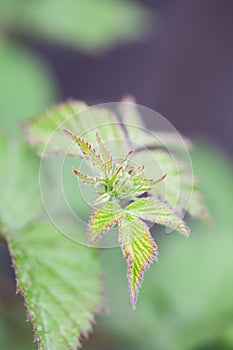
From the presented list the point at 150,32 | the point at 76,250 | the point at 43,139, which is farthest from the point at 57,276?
the point at 150,32

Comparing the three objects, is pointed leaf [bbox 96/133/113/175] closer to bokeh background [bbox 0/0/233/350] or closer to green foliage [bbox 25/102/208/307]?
green foliage [bbox 25/102/208/307]

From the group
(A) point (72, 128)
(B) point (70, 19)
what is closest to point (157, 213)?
(A) point (72, 128)

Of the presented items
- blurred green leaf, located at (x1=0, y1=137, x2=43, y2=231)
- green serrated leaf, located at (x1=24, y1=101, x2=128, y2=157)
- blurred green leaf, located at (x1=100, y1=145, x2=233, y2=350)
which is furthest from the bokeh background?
green serrated leaf, located at (x1=24, y1=101, x2=128, y2=157)

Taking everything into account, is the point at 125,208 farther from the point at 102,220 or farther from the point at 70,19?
the point at 70,19

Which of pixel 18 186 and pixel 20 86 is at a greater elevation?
pixel 20 86

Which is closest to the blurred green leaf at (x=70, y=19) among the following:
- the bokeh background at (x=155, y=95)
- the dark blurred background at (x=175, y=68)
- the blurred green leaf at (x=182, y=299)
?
the bokeh background at (x=155, y=95)

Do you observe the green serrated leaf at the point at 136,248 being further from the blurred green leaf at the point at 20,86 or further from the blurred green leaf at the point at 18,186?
the blurred green leaf at the point at 20,86

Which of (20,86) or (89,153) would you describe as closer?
(89,153)
